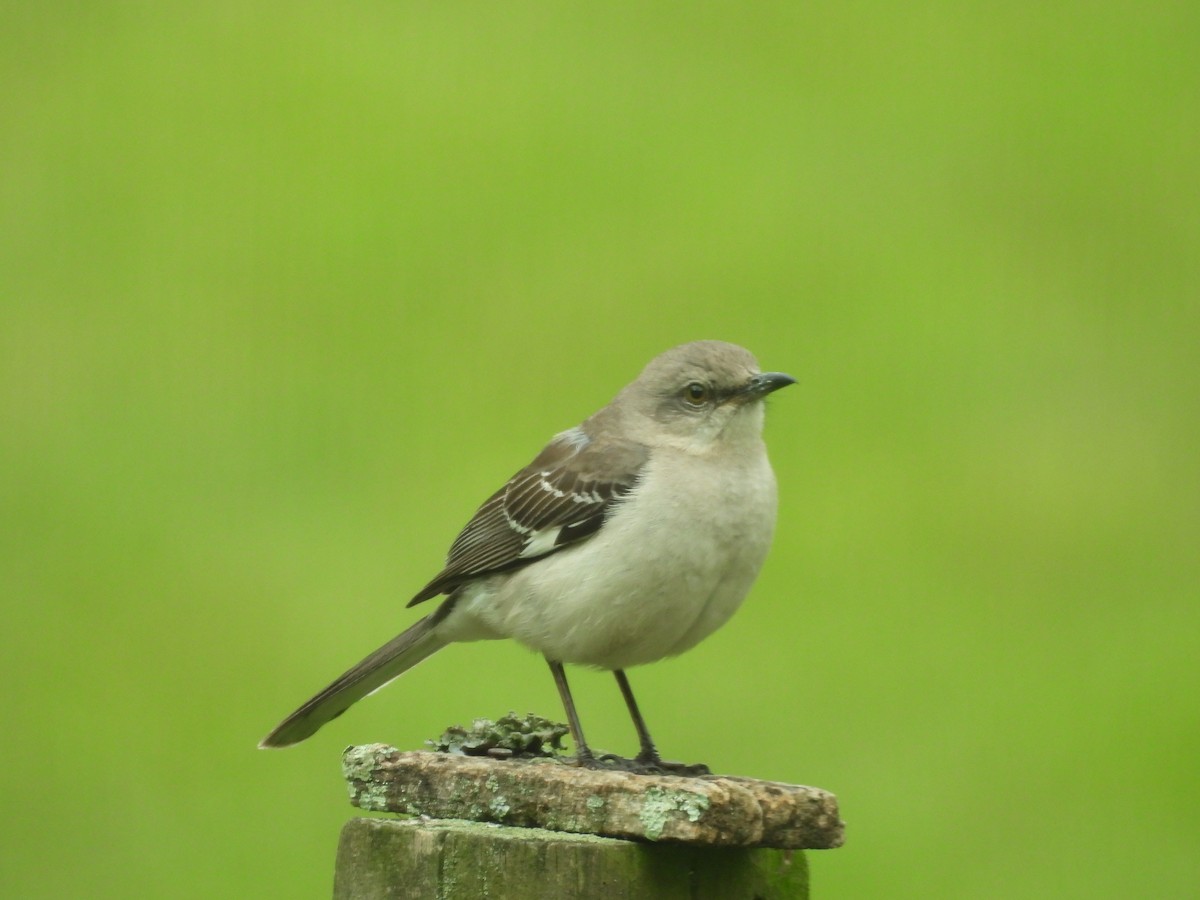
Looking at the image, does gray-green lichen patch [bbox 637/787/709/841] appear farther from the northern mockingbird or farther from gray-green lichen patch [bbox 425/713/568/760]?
the northern mockingbird

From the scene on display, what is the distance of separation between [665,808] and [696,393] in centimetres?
218

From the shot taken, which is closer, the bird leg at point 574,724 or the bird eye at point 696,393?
the bird leg at point 574,724

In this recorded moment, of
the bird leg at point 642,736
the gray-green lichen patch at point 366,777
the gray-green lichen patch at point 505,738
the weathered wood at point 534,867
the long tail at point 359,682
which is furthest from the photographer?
the long tail at point 359,682

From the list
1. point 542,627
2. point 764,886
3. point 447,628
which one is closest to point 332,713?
point 447,628

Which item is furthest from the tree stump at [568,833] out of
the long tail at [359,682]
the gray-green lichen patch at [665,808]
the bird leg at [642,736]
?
the long tail at [359,682]

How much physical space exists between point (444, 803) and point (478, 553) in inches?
62.6

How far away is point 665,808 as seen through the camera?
3.27 metres

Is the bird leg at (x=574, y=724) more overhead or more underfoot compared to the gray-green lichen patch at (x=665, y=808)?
more overhead

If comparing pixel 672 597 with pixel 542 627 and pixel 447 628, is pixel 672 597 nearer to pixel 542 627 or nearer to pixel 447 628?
pixel 542 627

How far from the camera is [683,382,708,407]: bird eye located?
518cm

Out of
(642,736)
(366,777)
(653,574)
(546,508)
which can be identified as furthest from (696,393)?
(366,777)

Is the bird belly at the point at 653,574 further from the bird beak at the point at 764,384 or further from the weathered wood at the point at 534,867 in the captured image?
the weathered wood at the point at 534,867

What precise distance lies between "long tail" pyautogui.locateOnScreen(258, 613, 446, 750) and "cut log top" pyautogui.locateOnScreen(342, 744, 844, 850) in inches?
45.8

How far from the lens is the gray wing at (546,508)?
4.96 m
